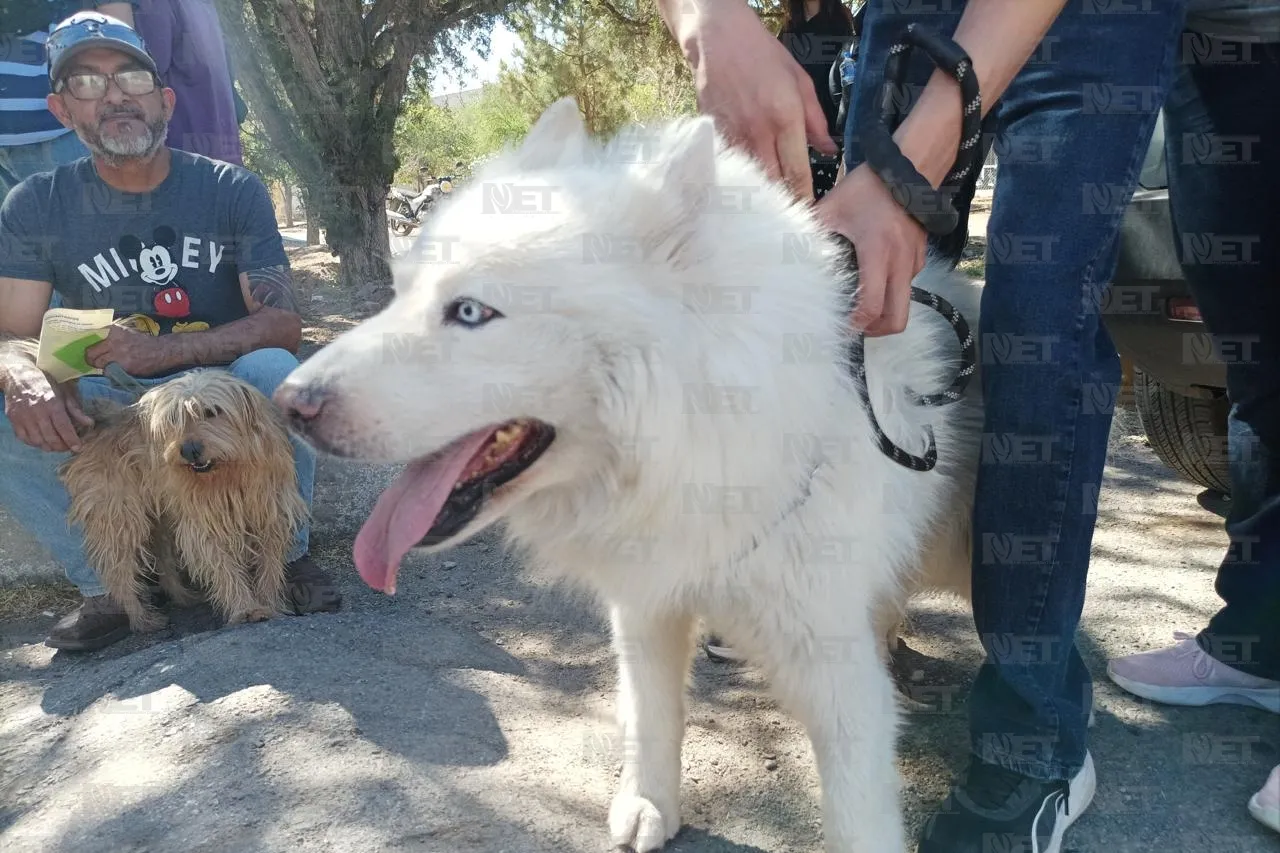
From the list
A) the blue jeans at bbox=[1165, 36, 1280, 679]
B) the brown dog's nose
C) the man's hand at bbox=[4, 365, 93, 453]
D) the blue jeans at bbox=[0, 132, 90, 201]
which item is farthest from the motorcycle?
the brown dog's nose

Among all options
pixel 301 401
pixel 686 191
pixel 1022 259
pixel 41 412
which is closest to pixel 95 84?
pixel 41 412

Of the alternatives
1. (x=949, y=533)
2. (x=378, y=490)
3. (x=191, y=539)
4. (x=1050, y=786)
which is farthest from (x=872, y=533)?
(x=378, y=490)

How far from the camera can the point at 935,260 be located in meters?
2.56

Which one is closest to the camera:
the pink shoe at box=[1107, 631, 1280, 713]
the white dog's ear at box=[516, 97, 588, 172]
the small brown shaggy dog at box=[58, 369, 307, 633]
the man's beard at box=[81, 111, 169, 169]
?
the white dog's ear at box=[516, 97, 588, 172]

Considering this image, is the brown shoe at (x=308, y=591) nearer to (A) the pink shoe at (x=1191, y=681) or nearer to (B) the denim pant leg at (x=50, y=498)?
(B) the denim pant leg at (x=50, y=498)

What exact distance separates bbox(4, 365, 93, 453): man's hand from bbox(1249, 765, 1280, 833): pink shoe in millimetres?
4047

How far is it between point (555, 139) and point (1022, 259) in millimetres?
1156

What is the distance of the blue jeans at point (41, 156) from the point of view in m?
4.41

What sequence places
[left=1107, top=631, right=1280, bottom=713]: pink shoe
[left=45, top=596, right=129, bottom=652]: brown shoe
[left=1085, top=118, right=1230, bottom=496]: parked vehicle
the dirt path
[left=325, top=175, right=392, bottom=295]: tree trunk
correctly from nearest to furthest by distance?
the dirt path
[left=1107, top=631, right=1280, bottom=713]: pink shoe
[left=1085, top=118, right=1230, bottom=496]: parked vehicle
[left=45, top=596, right=129, bottom=652]: brown shoe
[left=325, top=175, right=392, bottom=295]: tree trunk

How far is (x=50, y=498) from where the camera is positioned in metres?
3.60

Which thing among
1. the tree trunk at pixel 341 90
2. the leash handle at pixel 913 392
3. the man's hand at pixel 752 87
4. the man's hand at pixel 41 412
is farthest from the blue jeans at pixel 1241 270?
the tree trunk at pixel 341 90

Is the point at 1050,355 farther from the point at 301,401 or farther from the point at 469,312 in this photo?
the point at 301,401

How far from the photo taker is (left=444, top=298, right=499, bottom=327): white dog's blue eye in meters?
1.70

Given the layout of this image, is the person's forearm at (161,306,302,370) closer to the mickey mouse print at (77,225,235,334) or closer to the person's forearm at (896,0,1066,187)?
the mickey mouse print at (77,225,235,334)
